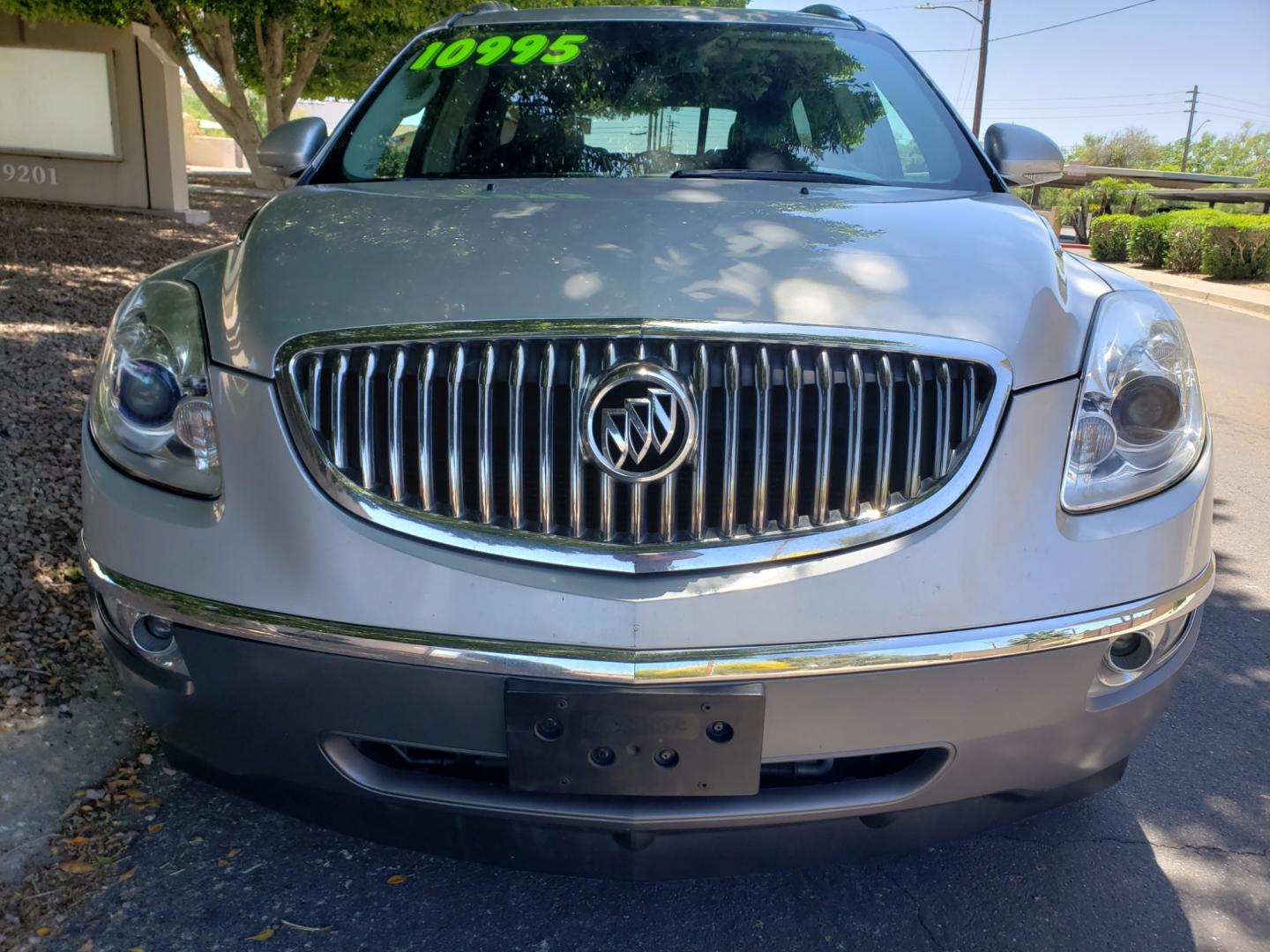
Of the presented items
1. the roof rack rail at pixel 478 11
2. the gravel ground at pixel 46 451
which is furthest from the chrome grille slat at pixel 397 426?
the roof rack rail at pixel 478 11

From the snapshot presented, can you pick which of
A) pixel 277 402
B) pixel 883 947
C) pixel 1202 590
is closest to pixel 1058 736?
pixel 1202 590

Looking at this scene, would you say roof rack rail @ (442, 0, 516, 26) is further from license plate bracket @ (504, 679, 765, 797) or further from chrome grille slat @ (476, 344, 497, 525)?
license plate bracket @ (504, 679, 765, 797)

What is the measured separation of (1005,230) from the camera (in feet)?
7.24

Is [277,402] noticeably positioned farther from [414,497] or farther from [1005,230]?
[1005,230]

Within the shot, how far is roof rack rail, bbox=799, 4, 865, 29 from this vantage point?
3589 mm

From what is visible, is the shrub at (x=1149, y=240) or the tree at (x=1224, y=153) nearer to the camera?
the shrub at (x=1149, y=240)

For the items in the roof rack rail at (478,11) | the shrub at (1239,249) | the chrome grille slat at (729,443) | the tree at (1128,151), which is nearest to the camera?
the chrome grille slat at (729,443)

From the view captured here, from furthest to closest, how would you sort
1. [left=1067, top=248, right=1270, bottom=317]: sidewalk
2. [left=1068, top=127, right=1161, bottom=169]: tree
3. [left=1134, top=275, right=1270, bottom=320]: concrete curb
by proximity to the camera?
1. [left=1068, top=127, right=1161, bottom=169]: tree
2. [left=1067, top=248, right=1270, bottom=317]: sidewalk
3. [left=1134, top=275, right=1270, bottom=320]: concrete curb

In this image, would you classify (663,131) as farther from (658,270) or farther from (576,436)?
(576,436)

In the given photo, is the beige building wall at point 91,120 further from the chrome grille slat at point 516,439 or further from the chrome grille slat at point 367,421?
the chrome grille slat at point 516,439

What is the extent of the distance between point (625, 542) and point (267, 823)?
4.27 feet

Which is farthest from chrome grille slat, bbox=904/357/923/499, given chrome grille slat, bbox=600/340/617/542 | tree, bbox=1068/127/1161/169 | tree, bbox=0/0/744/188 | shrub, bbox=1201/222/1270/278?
tree, bbox=1068/127/1161/169

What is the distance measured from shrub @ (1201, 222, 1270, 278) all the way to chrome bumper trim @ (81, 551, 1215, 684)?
2127cm

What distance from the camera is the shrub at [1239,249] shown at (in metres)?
19.4
